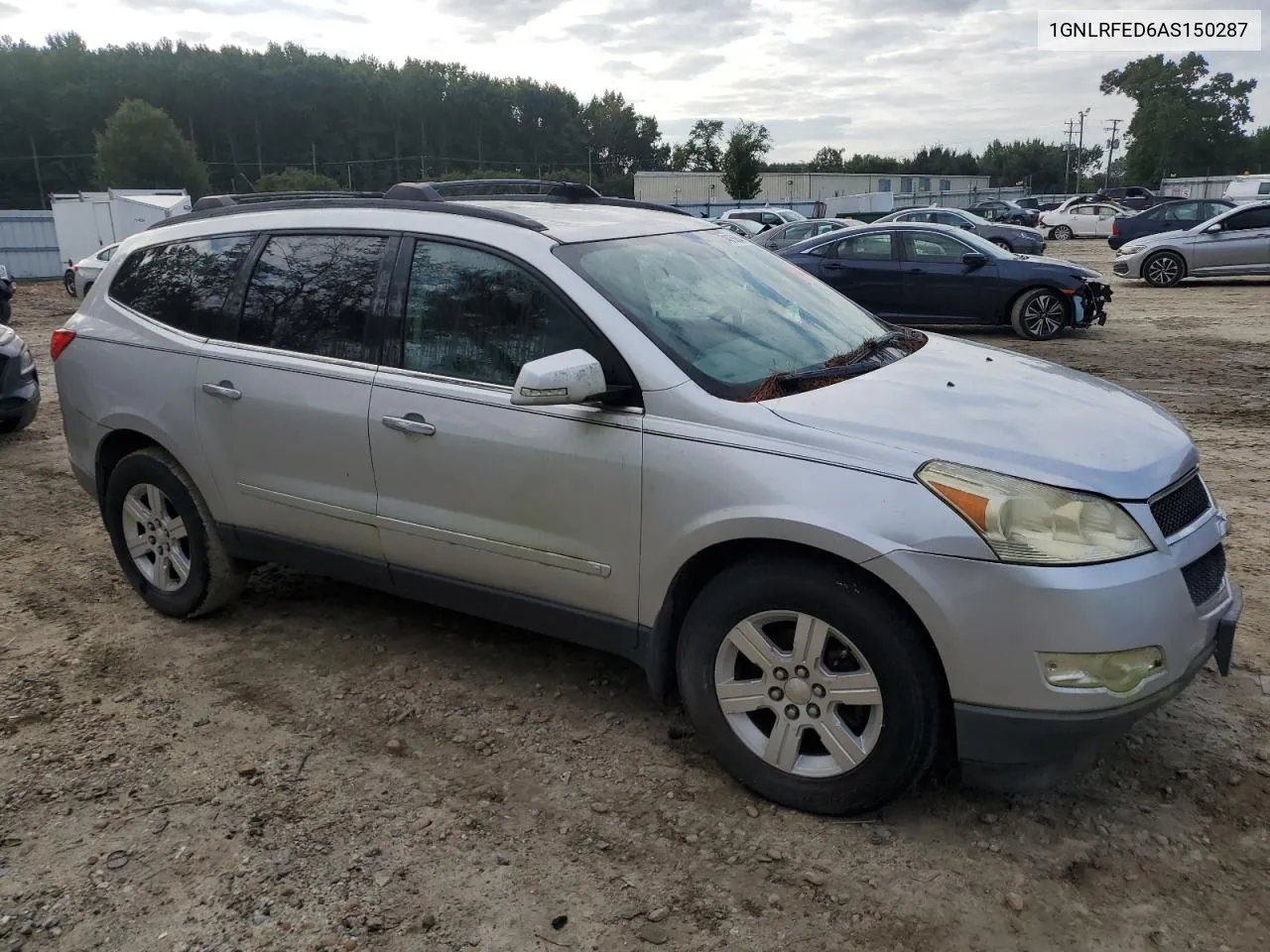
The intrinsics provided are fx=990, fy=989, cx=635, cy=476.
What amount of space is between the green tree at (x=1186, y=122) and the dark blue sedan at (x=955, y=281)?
256ft

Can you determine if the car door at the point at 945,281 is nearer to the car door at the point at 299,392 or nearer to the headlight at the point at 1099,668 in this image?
the car door at the point at 299,392

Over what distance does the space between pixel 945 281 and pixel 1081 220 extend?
26196 mm

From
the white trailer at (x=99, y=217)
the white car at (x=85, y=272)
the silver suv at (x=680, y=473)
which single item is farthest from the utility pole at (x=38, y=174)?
the silver suv at (x=680, y=473)

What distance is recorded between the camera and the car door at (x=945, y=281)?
42.8 ft

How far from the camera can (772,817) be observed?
2.98 metres

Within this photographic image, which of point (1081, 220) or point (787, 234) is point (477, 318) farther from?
point (1081, 220)

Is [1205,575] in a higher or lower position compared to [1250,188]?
lower

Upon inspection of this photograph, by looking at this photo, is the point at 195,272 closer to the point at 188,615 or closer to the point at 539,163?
the point at 188,615

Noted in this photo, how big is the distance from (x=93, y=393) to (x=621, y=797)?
10.3 feet

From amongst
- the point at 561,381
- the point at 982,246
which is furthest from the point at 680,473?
the point at 982,246

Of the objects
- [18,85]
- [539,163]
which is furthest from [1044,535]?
[539,163]

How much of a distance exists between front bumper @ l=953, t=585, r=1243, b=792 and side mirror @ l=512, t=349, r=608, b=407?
4.57 feet

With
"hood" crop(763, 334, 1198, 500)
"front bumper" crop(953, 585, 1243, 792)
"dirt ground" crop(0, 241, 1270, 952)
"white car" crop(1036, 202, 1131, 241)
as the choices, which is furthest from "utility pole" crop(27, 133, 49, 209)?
"front bumper" crop(953, 585, 1243, 792)

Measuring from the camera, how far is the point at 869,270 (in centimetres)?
1352
